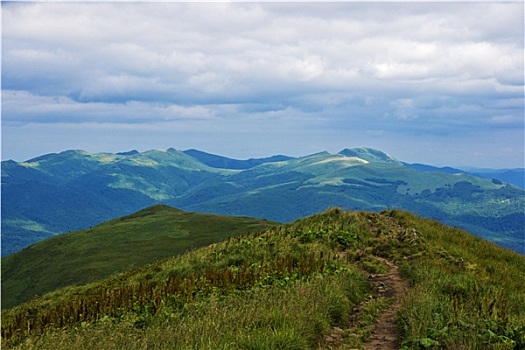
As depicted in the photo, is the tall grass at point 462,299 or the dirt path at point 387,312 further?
the dirt path at point 387,312

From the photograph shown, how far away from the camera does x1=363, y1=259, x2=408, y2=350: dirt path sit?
11938mm

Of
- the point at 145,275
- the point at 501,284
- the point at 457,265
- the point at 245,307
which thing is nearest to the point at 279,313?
the point at 245,307

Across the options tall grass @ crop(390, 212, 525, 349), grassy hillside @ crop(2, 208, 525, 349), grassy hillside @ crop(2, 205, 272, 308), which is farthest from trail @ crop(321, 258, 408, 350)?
grassy hillside @ crop(2, 205, 272, 308)

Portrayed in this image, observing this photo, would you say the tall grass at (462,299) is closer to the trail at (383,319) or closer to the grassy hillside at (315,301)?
the grassy hillside at (315,301)

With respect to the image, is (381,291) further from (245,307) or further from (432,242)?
(432,242)

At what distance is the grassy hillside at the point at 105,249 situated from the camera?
307ft

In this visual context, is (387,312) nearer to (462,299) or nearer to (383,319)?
(383,319)

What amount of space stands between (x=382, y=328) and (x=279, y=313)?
3.35 metres

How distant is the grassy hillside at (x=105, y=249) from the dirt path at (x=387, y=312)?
70140 mm

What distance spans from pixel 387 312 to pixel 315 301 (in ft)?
9.24

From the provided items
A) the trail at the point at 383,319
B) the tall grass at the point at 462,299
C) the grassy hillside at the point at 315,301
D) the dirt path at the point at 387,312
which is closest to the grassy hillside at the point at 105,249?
the grassy hillside at the point at 315,301

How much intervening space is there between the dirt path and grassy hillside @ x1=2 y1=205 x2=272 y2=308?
Answer: 2761 inches

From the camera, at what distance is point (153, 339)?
11039 mm

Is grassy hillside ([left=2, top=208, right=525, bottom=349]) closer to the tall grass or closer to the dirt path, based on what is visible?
the tall grass
